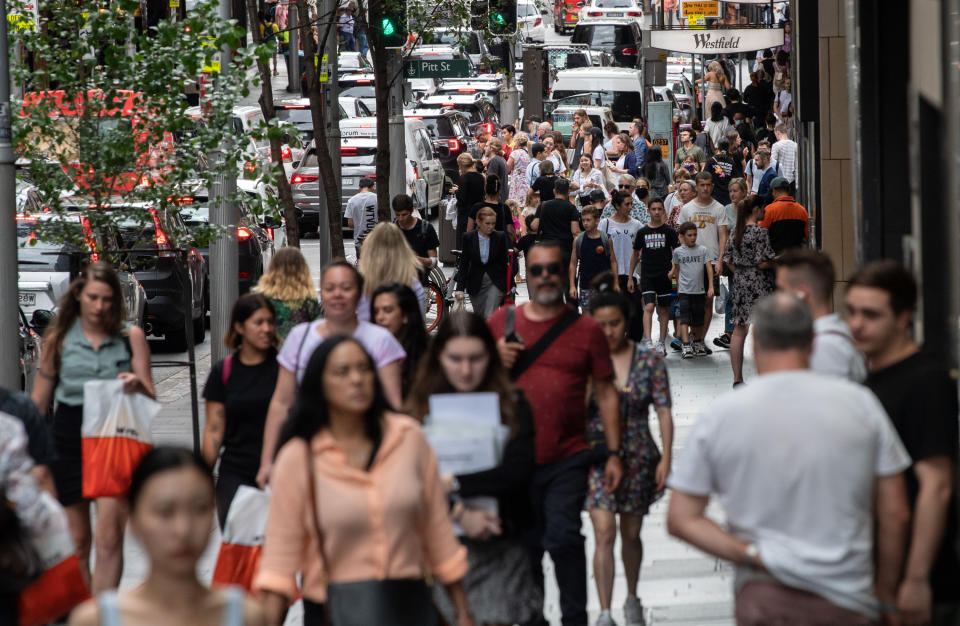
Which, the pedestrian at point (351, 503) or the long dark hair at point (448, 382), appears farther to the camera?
the long dark hair at point (448, 382)

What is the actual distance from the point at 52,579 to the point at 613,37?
2092 inches

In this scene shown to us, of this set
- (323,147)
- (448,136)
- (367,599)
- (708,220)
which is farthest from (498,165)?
(367,599)

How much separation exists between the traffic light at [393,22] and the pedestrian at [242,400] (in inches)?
387

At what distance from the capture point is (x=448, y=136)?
34.5 m

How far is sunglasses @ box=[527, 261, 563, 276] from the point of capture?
23.1 feet

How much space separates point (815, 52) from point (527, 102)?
26.4 m

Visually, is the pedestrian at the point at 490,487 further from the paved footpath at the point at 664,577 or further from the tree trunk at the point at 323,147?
the tree trunk at the point at 323,147

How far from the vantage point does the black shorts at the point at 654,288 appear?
1561 centimetres

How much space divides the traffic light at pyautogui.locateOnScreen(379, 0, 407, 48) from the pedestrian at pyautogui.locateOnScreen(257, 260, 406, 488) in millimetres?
9916

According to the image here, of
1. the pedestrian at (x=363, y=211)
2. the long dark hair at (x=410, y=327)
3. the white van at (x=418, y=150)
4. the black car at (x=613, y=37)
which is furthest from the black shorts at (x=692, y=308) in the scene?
the black car at (x=613, y=37)

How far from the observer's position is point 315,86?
16.3m

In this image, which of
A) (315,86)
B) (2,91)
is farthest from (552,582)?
(315,86)

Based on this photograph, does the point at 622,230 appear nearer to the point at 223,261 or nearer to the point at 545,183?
the point at 223,261

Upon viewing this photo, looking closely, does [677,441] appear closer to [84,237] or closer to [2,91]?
[84,237]
